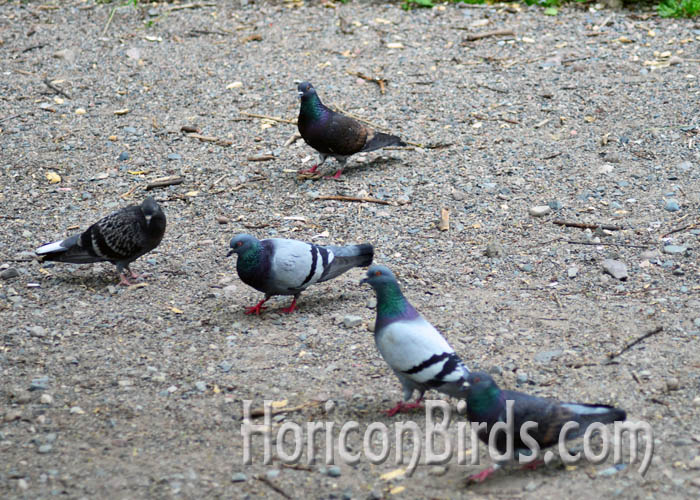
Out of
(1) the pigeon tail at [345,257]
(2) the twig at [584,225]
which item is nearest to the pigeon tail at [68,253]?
(1) the pigeon tail at [345,257]

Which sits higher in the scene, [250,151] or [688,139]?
[688,139]

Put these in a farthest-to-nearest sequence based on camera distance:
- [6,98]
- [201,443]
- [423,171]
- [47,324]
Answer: [6,98], [423,171], [47,324], [201,443]

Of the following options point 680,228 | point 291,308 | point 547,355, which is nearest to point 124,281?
point 291,308

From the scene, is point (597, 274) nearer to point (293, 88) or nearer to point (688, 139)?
point (688, 139)

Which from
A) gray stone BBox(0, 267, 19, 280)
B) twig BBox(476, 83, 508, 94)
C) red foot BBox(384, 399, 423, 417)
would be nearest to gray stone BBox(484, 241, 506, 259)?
red foot BBox(384, 399, 423, 417)

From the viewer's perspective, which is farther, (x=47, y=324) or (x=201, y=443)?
(x=47, y=324)

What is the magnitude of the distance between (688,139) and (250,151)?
11.6ft

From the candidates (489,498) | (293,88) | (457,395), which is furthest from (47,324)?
(293,88)

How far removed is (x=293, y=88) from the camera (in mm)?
7820

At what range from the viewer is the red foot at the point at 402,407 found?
12.5ft

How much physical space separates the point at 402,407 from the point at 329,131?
2970 millimetres

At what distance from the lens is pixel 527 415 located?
3.27 m

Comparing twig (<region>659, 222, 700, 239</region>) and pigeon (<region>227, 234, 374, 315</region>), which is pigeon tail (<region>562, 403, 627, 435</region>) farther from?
twig (<region>659, 222, 700, 239</region>)

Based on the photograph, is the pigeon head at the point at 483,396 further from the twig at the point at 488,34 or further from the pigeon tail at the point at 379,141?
the twig at the point at 488,34
